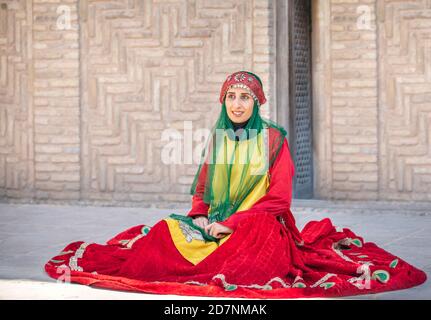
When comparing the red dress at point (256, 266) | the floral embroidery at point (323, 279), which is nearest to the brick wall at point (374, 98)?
the red dress at point (256, 266)

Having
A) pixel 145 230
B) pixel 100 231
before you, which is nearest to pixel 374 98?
pixel 100 231

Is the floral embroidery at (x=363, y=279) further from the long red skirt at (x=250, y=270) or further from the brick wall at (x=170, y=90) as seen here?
the brick wall at (x=170, y=90)

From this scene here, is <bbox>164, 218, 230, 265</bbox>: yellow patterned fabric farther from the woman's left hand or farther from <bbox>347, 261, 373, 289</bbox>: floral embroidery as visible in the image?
<bbox>347, 261, 373, 289</bbox>: floral embroidery

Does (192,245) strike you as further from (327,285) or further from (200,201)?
(327,285)

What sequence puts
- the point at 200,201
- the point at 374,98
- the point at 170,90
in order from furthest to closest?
the point at 170,90
the point at 374,98
the point at 200,201

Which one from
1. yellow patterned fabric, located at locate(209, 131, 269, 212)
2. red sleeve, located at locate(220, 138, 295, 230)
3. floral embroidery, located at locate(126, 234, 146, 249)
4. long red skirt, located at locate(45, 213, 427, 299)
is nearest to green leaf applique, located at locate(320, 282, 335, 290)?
long red skirt, located at locate(45, 213, 427, 299)

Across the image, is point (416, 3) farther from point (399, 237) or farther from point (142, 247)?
point (142, 247)

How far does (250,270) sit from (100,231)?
2870 millimetres

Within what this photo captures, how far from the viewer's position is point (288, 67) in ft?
32.1

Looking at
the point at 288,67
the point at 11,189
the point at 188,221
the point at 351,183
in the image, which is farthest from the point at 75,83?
the point at 188,221

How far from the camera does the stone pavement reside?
550cm

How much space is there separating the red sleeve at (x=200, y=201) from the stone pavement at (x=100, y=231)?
725mm

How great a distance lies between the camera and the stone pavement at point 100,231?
5500 mm

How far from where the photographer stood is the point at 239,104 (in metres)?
5.73
